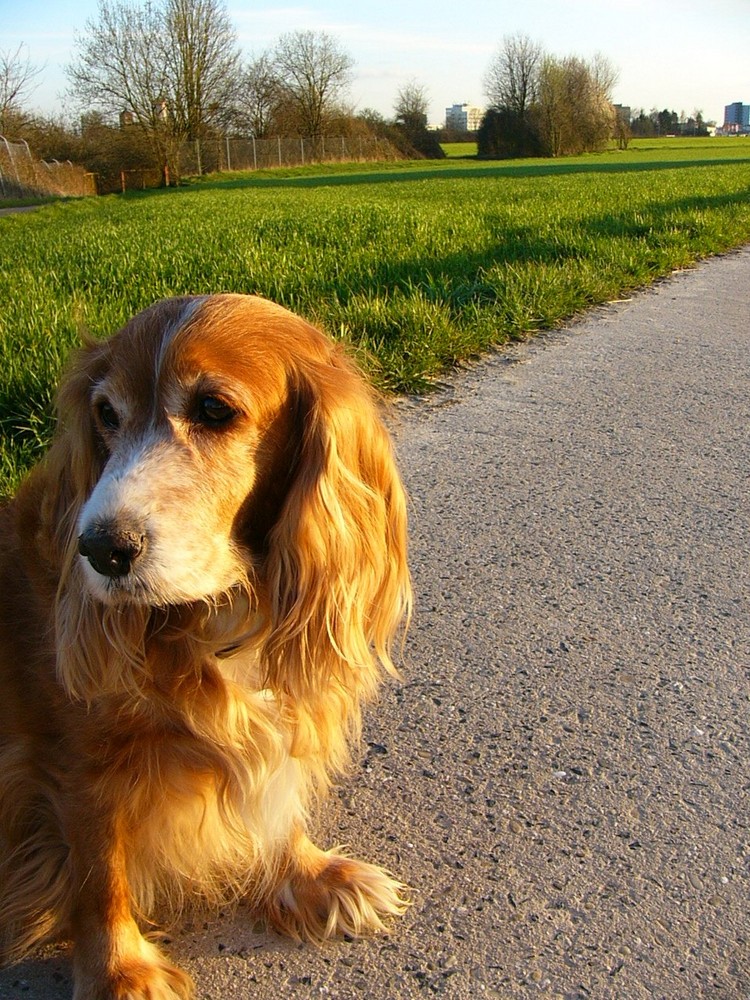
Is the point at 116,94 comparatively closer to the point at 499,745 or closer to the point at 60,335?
the point at 60,335

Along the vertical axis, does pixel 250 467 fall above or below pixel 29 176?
below

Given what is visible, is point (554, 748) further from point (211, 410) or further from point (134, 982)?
point (211, 410)

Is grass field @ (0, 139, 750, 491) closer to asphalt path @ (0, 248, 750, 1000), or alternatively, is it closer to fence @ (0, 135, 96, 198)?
asphalt path @ (0, 248, 750, 1000)

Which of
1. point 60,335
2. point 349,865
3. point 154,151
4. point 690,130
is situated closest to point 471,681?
point 349,865

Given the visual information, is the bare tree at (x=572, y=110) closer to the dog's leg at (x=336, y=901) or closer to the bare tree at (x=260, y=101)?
the bare tree at (x=260, y=101)

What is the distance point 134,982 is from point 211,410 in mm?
1166

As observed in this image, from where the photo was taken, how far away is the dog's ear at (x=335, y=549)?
202 cm

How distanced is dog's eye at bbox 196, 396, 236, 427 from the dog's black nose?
348 millimetres

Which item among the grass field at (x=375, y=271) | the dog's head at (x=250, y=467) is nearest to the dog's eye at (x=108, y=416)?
the dog's head at (x=250, y=467)

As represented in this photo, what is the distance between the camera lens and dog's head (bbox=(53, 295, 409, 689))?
1.88 m

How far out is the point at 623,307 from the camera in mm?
8328

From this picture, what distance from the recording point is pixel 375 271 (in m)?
8.53

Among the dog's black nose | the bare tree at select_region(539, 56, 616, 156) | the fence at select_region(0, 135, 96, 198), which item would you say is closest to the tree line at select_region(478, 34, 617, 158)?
the bare tree at select_region(539, 56, 616, 156)

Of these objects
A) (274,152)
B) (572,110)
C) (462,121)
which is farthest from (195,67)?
(462,121)
